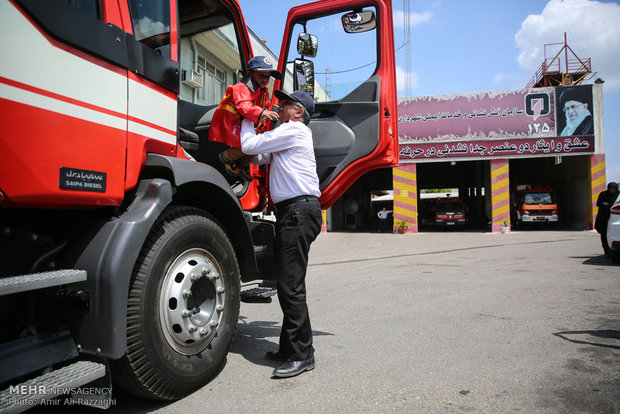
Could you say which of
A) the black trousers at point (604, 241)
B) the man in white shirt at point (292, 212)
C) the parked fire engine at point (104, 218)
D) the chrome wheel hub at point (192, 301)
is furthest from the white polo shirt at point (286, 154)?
the black trousers at point (604, 241)

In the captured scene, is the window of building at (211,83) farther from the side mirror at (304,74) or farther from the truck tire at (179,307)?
the truck tire at (179,307)

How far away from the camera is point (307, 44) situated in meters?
4.21

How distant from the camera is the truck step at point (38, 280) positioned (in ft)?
5.27

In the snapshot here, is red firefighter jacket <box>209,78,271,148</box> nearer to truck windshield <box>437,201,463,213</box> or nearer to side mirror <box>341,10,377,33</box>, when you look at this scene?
side mirror <box>341,10,377,33</box>

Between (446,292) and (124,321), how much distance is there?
4.85 metres

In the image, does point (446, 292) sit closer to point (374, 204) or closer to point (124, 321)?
point (124, 321)

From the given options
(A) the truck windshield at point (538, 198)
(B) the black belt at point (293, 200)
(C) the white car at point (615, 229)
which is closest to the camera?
(B) the black belt at point (293, 200)

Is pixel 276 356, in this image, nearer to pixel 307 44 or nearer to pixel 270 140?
pixel 270 140

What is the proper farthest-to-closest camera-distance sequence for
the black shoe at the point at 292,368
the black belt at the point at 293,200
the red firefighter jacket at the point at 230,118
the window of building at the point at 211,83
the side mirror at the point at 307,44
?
the side mirror at the point at 307,44, the window of building at the point at 211,83, the red firefighter jacket at the point at 230,118, the black belt at the point at 293,200, the black shoe at the point at 292,368

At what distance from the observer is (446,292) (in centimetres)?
589

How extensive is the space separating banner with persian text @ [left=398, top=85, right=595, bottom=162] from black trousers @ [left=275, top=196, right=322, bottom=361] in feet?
64.6

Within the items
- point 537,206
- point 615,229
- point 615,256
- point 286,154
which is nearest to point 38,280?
point 286,154

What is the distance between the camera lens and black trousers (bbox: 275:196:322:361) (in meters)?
3.01

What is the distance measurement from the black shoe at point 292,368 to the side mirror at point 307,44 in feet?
9.59
